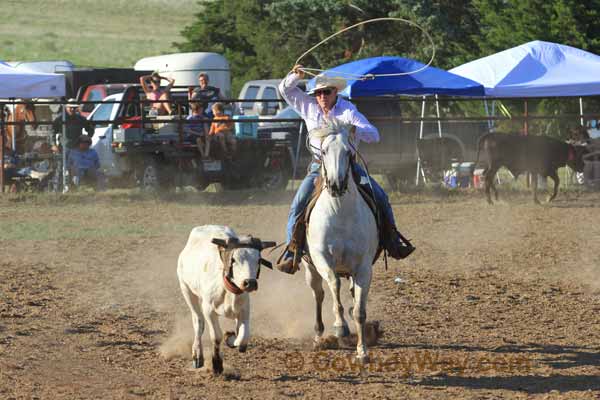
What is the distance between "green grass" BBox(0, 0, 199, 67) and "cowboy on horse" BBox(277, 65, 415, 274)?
184ft

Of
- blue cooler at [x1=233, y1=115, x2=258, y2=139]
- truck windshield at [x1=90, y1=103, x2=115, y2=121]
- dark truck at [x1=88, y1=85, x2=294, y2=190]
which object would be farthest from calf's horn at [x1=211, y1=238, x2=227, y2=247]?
truck windshield at [x1=90, y1=103, x2=115, y2=121]

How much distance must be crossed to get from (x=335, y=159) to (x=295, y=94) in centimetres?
128

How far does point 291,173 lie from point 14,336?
1175 centimetres

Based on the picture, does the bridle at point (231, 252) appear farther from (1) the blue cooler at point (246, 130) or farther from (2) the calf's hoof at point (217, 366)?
(1) the blue cooler at point (246, 130)

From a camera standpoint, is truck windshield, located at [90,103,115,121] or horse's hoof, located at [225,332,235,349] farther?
truck windshield, located at [90,103,115,121]

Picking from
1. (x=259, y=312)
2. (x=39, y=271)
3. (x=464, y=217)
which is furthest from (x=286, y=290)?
(x=464, y=217)

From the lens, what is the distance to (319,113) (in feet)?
26.0

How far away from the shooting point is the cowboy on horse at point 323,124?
7680 mm

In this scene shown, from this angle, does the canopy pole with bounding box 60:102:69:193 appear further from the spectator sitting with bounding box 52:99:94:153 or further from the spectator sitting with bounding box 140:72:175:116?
the spectator sitting with bounding box 140:72:175:116

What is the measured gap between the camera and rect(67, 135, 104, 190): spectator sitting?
1855 centimetres

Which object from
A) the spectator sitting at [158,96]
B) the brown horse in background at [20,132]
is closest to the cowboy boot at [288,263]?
the spectator sitting at [158,96]

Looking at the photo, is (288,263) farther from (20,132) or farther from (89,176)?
(20,132)

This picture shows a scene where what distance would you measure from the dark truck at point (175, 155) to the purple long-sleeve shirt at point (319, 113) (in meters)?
10.5

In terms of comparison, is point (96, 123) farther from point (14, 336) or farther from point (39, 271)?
point (14, 336)
